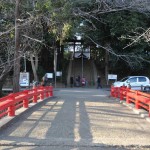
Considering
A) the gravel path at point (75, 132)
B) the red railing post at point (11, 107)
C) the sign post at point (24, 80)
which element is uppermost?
the sign post at point (24, 80)

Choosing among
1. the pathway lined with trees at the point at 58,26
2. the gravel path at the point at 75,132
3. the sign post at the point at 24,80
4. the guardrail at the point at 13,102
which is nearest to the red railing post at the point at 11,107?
the guardrail at the point at 13,102

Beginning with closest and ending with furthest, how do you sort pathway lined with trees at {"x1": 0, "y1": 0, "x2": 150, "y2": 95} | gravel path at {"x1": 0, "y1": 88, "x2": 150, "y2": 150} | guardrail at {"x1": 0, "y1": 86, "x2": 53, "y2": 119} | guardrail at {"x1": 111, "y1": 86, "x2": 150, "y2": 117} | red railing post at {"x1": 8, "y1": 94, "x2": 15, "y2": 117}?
gravel path at {"x1": 0, "y1": 88, "x2": 150, "y2": 150} → guardrail at {"x1": 0, "y1": 86, "x2": 53, "y2": 119} → red railing post at {"x1": 8, "y1": 94, "x2": 15, "y2": 117} → guardrail at {"x1": 111, "y1": 86, "x2": 150, "y2": 117} → pathway lined with trees at {"x1": 0, "y1": 0, "x2": 150, "y2": 95}

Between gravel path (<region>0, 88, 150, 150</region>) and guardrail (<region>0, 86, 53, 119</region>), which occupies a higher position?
guardrail (<region>0, 86, 53, 119</region>)

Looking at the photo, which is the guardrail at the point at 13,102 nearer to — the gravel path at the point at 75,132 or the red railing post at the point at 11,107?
the red railing post at the point at 11,107

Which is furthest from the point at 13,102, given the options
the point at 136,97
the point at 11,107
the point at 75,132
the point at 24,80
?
the point at 24,80

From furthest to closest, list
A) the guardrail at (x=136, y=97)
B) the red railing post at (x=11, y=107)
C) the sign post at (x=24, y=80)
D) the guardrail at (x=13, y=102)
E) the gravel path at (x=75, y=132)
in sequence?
1. the sign post at (x=24, y=80)
2. the guardrail at (x=136, y=97)
3. the red railing post at (x=11, y=107)
4. the guardrail at (x=13, y=102)
5. the gravel path at (x=75, y=132)

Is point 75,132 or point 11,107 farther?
point 11,107

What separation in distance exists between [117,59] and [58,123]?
37626mm

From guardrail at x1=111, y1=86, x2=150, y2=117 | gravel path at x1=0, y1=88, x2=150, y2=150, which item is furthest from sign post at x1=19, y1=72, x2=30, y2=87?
gravel path at x1=0, y1=88, x2=150, y2=150

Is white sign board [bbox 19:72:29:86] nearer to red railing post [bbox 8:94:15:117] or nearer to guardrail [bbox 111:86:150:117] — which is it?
guardrail [bbox 111:86:150:117]

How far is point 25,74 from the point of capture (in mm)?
37812

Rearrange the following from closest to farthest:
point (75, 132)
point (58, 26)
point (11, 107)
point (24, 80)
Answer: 1. point (75, 132)
2. point (11, 107)
3. point (58, 26)
4. point (24, 80)

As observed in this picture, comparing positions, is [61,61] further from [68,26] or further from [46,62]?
[68,26]

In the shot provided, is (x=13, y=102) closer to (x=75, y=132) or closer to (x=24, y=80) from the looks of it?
(x=75, y=132)
